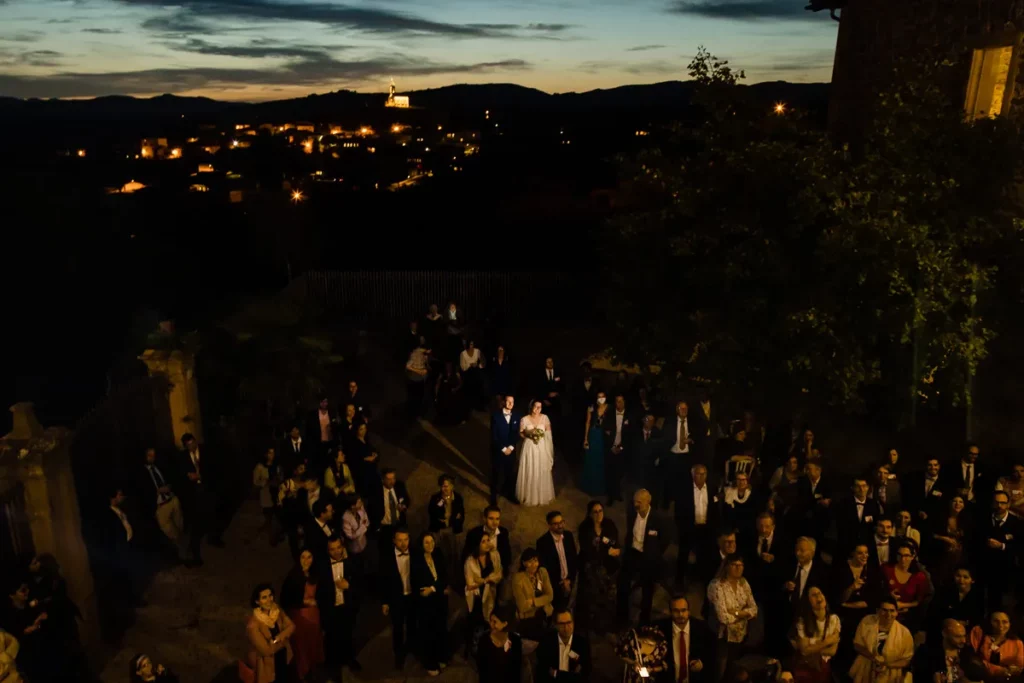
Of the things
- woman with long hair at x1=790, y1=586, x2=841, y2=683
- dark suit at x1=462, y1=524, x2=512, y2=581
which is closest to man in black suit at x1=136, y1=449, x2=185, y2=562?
dark suit at x1=462, y1=524, x2=512, y2=581

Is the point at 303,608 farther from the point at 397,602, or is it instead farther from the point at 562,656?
the point at 562,656

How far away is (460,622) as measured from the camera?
7.90 meters

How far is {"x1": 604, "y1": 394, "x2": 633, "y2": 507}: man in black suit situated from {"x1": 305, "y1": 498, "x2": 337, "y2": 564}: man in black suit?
→ 3.69 m

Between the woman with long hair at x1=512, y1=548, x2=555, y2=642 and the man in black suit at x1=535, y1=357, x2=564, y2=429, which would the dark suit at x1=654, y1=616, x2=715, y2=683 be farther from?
the man in black suit at x1=535, y1=357, x2=564, y2=429

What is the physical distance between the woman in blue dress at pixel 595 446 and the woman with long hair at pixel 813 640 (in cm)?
400

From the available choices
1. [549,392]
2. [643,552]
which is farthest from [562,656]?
[549,392]

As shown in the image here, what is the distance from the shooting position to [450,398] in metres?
12.9

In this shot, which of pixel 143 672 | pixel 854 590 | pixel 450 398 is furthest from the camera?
pixel 450 398

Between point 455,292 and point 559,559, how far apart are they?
14.1 meters

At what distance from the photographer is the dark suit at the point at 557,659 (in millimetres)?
5887

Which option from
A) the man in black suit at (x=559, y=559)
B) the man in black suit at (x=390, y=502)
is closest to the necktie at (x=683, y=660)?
the man in black suit at (x=559, y=559)

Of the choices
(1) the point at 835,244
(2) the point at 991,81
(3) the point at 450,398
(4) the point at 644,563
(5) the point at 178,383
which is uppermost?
(2) the point at 991,81

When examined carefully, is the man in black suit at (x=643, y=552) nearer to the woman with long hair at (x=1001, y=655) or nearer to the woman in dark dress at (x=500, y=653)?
the woman in dark dress at (x=500, y=653)

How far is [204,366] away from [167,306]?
730 inches
